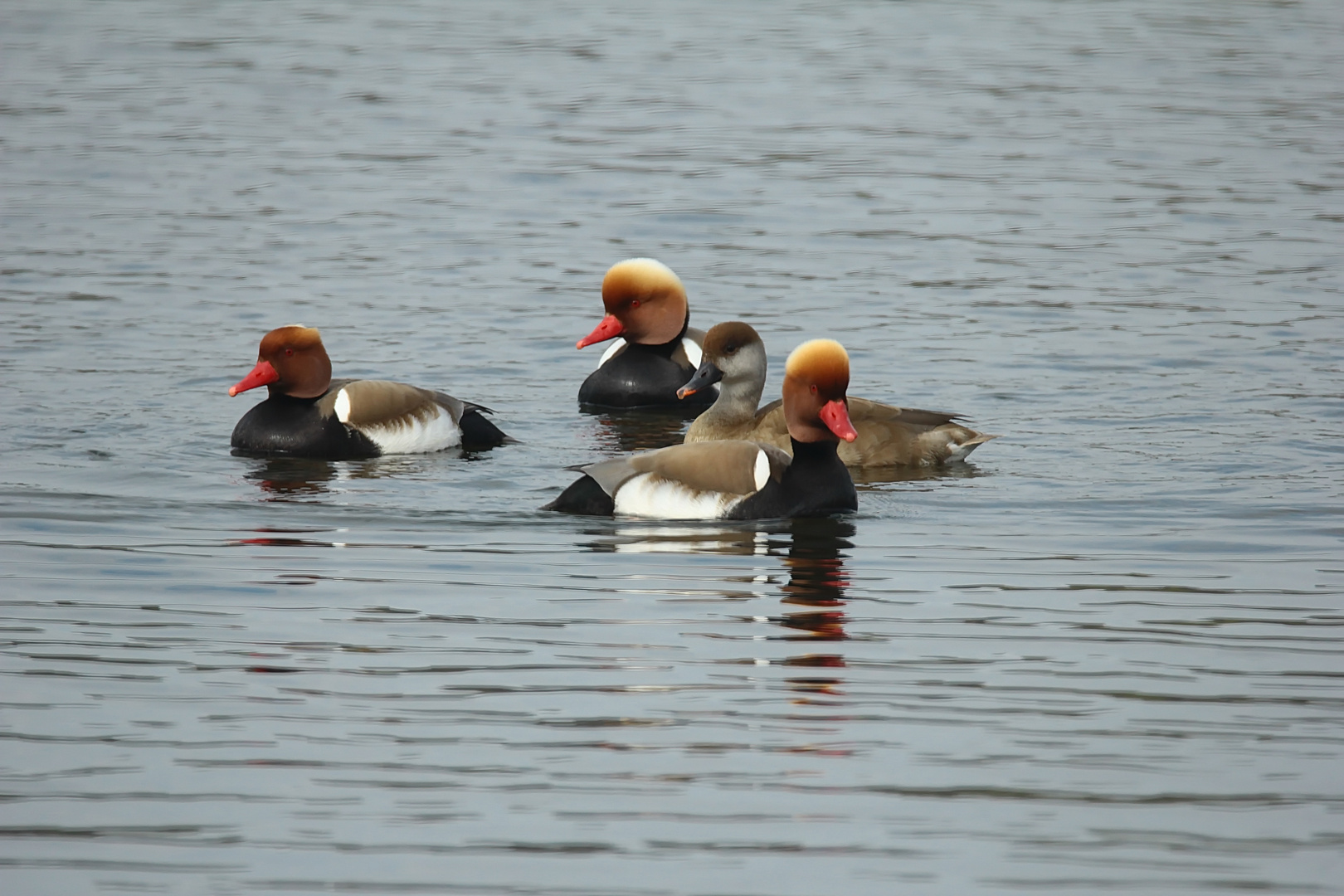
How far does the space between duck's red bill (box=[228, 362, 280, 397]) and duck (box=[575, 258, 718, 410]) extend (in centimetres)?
274

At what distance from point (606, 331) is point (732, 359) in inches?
90.2

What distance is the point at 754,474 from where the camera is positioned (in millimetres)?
9469

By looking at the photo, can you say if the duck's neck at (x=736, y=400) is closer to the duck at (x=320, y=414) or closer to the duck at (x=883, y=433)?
the duck at (x=883, y=433)

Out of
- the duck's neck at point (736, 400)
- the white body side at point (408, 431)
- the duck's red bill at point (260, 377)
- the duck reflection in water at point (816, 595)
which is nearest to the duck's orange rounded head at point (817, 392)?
the duck reflection in water at point (816, 595)

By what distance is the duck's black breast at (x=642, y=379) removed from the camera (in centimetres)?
1324

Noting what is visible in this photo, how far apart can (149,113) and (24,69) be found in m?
4.03

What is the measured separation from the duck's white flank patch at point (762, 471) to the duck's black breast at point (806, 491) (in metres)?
0.03

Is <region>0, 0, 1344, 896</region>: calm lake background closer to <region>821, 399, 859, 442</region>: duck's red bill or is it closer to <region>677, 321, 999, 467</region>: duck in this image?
<region>677, 321, 999, 467</region>: duck

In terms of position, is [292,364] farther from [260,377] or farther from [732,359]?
[732,359]

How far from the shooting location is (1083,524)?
9.52 metres

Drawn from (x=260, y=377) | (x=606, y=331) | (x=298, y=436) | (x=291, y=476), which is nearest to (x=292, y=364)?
(x=260, y=377)

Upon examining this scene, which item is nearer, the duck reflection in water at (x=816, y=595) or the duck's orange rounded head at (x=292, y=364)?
the duck reflection in water at (x=816, y=595)

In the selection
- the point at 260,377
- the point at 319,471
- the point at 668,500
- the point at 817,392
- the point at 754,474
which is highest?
the point at 817,392

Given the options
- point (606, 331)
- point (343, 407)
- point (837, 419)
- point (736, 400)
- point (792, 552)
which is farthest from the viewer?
point (606, 331)
